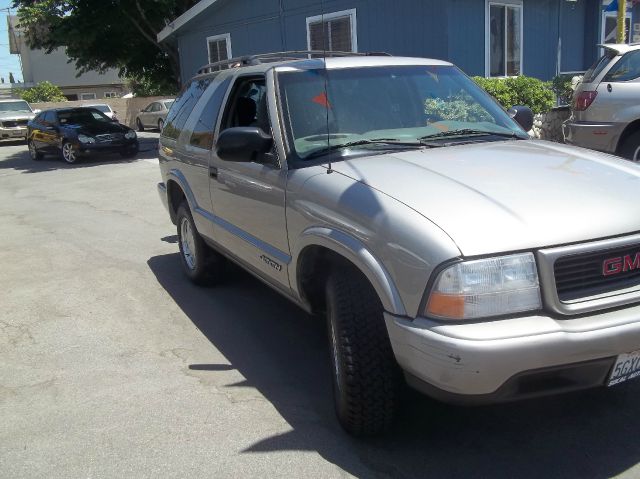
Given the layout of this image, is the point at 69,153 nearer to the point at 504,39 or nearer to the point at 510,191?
the point at 504,39

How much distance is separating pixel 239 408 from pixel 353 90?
2.07m

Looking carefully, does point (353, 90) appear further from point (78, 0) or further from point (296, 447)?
point (78, 0)

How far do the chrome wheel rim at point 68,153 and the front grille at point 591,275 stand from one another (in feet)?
55.6

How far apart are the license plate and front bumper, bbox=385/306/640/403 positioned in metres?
0.04

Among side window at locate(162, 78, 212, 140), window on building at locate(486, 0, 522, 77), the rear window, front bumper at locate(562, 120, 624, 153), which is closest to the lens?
side window at locate(162, 78, 212, 140)

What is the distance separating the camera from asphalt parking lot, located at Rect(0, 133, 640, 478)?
10.2ft

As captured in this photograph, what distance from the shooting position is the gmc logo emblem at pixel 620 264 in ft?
9.06

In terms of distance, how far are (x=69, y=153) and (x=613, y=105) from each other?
559 inches

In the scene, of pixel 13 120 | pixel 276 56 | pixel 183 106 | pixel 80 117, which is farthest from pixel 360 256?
pixel 13 120

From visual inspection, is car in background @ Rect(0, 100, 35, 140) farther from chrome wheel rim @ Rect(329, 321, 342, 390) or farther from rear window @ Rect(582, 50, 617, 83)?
chrome wheel rim @ Rect(329, 321, 342, 390)

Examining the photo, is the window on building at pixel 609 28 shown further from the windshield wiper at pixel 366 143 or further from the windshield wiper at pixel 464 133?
the windshield wiper at pixel 366 143

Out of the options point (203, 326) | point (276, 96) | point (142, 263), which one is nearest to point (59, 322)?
point (203, 326)

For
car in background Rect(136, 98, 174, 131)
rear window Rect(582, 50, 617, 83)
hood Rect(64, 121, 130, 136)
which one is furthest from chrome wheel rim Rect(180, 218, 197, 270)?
car in background Rect(136, 98, 174, 131)

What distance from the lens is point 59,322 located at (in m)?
5.29
